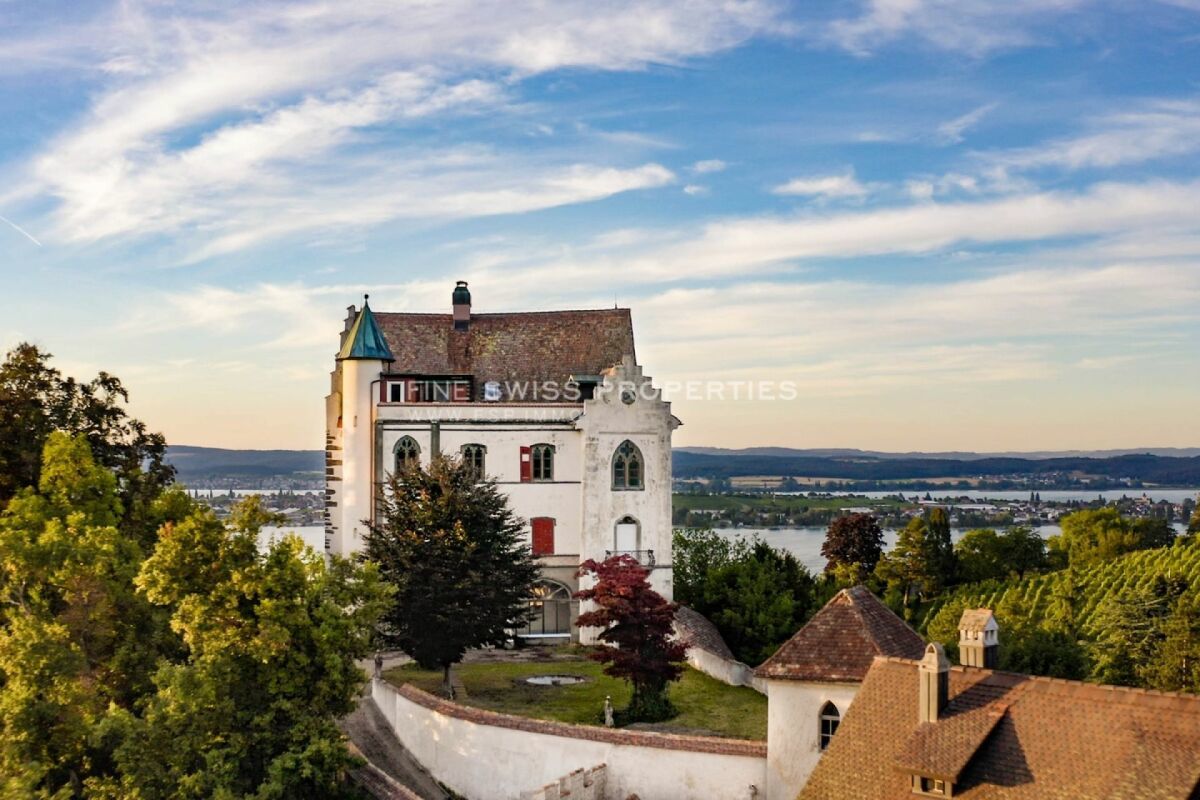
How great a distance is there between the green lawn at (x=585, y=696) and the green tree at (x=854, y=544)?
37.4m

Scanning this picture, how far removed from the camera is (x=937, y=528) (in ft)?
256

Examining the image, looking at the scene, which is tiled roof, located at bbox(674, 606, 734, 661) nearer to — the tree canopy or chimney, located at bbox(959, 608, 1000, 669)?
the tree canopy

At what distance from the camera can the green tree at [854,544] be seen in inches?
2894

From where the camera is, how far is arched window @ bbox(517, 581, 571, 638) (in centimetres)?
4225

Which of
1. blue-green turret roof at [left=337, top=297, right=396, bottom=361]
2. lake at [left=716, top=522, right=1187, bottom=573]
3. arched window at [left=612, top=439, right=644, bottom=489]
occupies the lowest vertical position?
lake at [left=716, top=522, right=1187, bottom=573]

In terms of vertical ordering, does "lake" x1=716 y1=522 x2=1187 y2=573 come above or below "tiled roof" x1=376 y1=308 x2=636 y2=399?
below

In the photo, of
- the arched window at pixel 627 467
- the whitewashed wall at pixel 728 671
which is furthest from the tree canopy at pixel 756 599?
the arched window at pixel 627 467

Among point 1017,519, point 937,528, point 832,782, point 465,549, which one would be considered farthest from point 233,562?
point 1017,519

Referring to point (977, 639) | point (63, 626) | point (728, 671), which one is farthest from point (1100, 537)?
point (63, 626)

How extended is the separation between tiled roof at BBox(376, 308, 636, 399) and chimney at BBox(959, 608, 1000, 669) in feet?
77.2

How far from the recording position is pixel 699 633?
131 ft

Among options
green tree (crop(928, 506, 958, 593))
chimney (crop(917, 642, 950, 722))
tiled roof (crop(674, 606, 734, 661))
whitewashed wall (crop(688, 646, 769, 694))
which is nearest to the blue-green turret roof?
tiled roof (crop(674, 606, 734, 661))

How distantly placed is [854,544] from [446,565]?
148 feet

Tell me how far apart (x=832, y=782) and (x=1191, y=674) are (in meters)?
24.7
